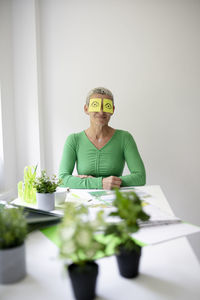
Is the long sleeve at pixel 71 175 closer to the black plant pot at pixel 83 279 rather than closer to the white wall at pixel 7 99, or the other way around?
the white wall at pixel 7 99

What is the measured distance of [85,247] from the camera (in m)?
0.43

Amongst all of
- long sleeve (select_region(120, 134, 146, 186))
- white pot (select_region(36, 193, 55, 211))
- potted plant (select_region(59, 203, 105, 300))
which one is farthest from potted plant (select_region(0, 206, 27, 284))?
long sleeve (select_region(120, 134, 146, 186))

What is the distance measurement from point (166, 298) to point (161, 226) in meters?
0.34

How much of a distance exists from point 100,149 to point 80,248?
1.34 m

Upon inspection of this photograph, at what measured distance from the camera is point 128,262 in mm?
551

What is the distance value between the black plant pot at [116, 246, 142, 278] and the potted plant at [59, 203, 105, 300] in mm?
93

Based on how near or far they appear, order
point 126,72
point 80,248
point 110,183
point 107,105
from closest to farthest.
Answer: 1. point 80,248
2. point 110,183
3. point 107,105
4. point 126,72

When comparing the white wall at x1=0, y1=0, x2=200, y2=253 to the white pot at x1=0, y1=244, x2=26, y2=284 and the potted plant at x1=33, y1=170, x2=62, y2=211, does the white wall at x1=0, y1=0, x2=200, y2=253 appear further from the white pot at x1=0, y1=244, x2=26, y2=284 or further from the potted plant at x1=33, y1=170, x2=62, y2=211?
the white pot at x1=0, y1=244, x2=26, y2=284

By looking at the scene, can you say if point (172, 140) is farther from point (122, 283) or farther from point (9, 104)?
point (122, 283)

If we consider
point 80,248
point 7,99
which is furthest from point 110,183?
point 7,99

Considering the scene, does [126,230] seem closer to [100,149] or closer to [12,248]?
[12,248]

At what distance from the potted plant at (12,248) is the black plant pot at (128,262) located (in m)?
0.24

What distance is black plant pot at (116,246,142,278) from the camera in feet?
1.82

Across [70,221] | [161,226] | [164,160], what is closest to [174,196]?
[164,160]
